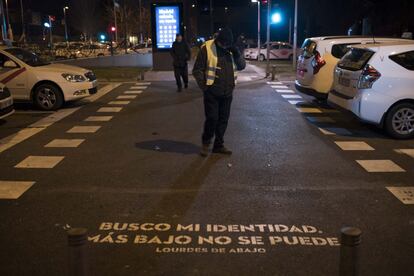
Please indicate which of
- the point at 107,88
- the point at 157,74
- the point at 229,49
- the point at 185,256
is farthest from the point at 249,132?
the point at 157,74

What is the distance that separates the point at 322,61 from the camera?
1179 centimetres

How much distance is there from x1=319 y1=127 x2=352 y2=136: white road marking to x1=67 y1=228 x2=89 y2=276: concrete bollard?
23.7 feet

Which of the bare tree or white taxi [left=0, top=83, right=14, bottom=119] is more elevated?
the bare tree

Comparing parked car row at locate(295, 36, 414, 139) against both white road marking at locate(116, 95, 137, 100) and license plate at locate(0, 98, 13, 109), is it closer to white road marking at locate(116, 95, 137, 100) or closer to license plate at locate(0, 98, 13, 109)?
license plate at locate(0, 98, 13, 109)

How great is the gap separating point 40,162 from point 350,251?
18.4ft

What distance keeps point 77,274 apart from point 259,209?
2928 mm

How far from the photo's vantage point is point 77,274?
290 centimetres

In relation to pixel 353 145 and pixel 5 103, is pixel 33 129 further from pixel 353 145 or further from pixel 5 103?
pixel 353 145

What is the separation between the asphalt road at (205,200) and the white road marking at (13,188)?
0.05ft

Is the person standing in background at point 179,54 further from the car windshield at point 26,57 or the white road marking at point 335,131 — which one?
the white road marking at point 335,131

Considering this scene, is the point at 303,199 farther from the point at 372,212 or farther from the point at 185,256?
the point at 185,256

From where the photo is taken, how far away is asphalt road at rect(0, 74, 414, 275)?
14.3ft

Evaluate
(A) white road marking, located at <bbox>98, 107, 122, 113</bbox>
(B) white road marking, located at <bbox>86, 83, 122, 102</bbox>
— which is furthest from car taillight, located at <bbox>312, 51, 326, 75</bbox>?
(B) white road marking, located at <bbox>86, 83, 122, 102</bbox>

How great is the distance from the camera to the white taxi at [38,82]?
12.1 m
